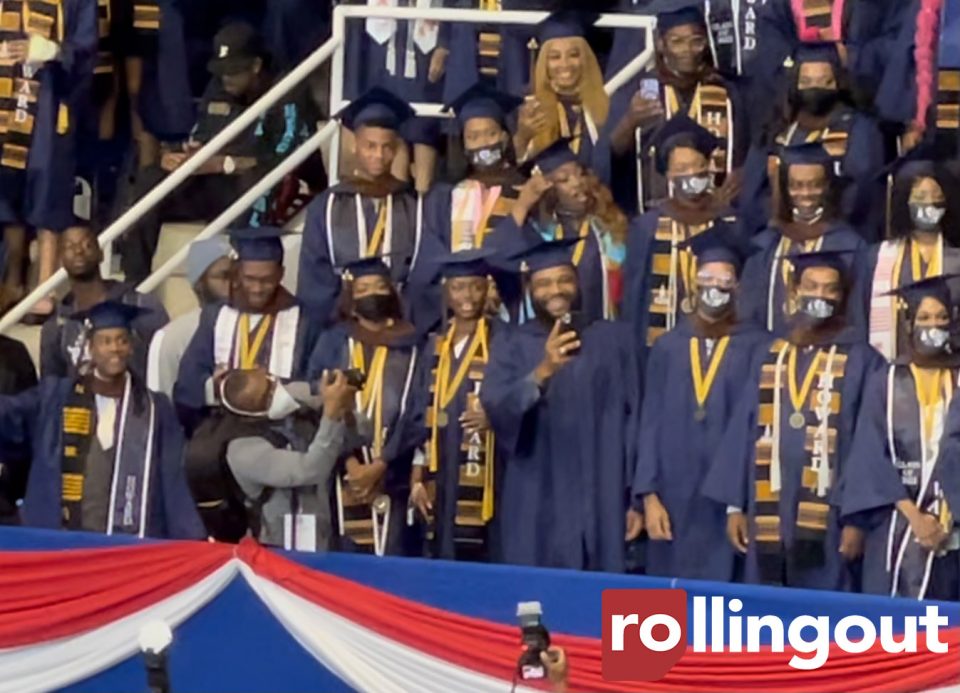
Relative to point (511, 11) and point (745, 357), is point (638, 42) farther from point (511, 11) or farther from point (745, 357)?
point (745, 357)

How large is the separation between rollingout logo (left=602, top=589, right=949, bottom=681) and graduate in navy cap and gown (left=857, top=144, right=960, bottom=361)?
78cm

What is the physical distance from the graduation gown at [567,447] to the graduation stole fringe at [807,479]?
0.43 m

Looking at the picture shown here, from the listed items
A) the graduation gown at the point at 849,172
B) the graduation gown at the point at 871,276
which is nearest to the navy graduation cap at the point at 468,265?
the graduation gown at the point at 849,172

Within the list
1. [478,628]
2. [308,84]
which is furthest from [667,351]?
[308,84]

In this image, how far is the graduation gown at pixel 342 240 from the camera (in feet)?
37.6

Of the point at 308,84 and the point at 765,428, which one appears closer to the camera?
the point at 765,428

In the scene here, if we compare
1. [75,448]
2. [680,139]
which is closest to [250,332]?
[75,448]

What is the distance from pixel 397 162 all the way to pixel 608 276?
0.80 m

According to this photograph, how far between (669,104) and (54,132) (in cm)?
199

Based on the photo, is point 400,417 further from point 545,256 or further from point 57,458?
point 57,458

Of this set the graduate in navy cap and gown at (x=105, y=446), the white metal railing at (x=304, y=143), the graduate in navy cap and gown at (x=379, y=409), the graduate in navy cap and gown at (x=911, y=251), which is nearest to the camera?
the graduate in navy cap and gown at (x=911, y=251)

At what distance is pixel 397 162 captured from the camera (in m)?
11.6

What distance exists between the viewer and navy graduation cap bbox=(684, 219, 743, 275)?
10938 mm

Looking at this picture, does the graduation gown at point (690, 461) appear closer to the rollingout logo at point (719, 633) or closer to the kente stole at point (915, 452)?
the rollingout logo at point (719, 633)
